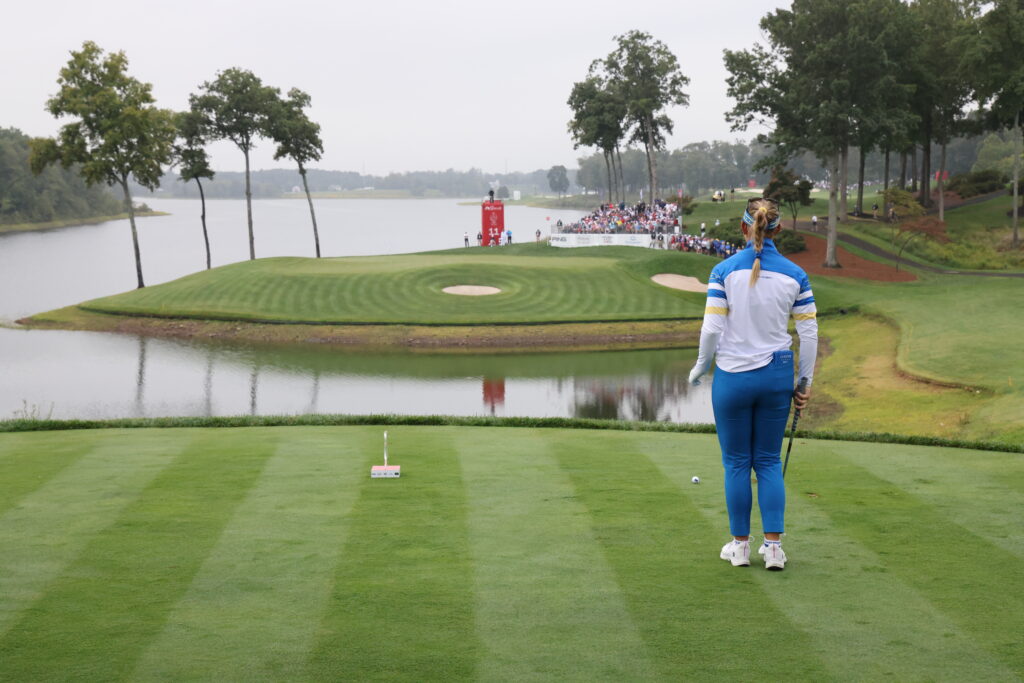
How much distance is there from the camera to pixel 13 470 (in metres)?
10.6

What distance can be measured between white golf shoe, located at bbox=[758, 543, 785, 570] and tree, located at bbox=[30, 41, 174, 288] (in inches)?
2250

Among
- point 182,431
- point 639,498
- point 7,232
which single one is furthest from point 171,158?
point 7,232

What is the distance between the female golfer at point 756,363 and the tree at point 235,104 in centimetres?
6417

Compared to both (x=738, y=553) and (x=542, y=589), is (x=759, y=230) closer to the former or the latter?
(x=738, y=553)

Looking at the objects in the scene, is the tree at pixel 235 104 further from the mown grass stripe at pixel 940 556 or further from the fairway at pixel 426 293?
the mown grass stripe at pixel 940 556

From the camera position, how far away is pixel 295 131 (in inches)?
2672

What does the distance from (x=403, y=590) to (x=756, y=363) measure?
3122 mm

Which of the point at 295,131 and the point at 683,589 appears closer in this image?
the point at 683,589

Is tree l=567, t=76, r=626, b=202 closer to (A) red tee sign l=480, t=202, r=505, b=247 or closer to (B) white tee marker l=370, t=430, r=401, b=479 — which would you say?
(A) red tee sign l=480, t=202, r=505, b=247

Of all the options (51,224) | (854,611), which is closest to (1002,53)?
(854,611)

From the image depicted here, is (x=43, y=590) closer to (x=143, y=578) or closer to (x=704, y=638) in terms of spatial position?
(x=143, y=578)

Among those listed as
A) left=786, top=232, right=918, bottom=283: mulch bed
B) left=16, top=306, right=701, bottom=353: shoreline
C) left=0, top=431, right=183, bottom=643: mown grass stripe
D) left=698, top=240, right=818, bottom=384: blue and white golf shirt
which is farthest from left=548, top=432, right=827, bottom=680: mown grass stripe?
left=786, top=232, right=918, bottom=283: mulch bed

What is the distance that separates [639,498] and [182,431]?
7.97 m

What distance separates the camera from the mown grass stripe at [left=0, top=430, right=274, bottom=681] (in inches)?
226
